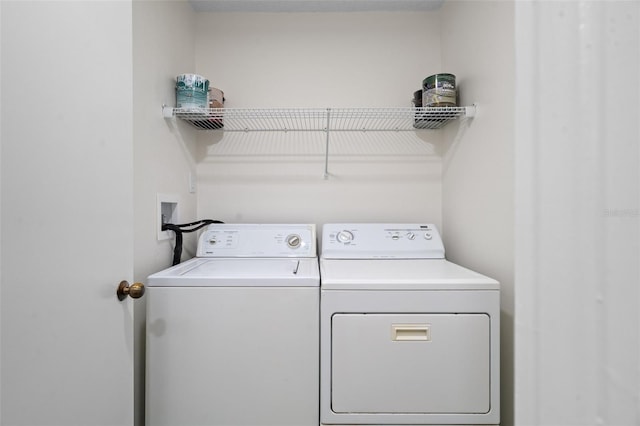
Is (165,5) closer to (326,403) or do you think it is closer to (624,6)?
(624,6)

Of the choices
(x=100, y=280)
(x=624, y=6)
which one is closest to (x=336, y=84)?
(x=624, y=6)

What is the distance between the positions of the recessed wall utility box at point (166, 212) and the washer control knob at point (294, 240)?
24.8 inches

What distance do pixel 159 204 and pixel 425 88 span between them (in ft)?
4.93

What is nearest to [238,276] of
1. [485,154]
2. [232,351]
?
[232,351]

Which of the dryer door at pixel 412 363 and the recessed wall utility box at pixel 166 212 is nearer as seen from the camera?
the dryer door at pixel 412 363

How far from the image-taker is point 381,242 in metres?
1.60

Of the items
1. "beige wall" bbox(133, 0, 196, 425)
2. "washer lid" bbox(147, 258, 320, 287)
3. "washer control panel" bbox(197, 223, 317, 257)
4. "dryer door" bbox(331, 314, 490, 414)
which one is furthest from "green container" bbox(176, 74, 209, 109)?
"dryer door" bbox(331, 314, 490, 414)

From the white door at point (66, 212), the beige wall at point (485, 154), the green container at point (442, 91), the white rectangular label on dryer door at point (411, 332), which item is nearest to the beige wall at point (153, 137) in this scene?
the white door at point (66, 212)

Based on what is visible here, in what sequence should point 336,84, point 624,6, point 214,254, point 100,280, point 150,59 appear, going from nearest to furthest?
point 624,6 < point 100,280 < point 150,59 < point 214,254 < point 336,84

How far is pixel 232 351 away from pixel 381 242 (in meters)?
0.94

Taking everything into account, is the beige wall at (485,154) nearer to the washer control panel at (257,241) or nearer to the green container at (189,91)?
the washer control panel at (257,241)

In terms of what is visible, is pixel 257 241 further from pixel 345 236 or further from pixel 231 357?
pixel 231 357

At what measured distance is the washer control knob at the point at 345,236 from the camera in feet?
5.30

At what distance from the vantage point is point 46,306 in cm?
62
